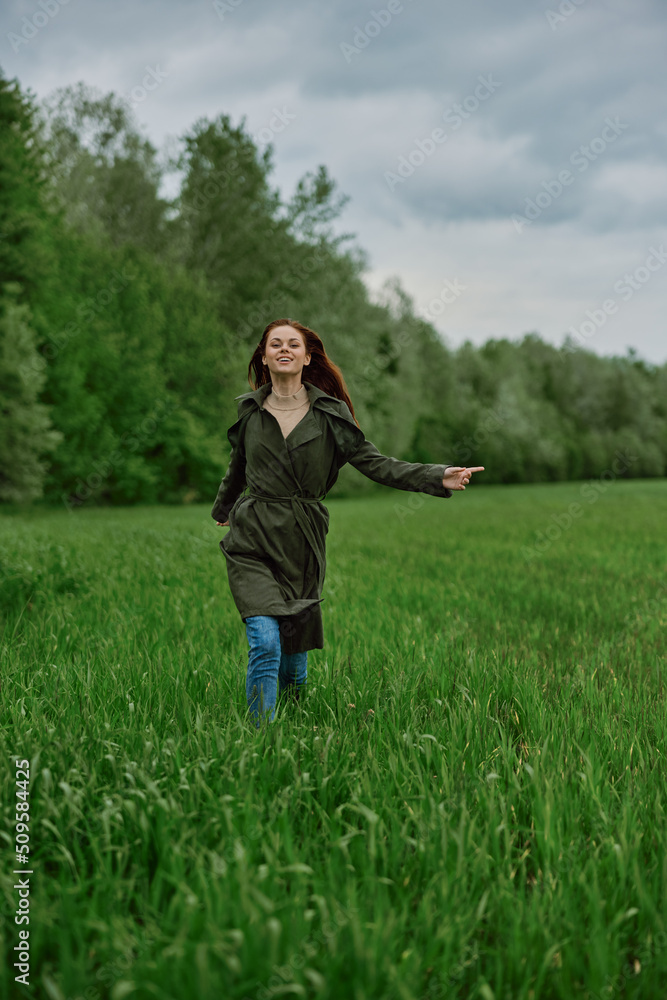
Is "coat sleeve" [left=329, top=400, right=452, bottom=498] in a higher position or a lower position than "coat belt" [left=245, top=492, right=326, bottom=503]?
higher

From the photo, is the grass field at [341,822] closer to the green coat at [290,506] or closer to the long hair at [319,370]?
the green coat at [290,506]

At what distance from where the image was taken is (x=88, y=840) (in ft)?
7.52

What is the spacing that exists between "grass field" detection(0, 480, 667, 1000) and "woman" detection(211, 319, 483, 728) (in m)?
0.33

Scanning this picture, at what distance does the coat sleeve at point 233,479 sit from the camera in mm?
3781

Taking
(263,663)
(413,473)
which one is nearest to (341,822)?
(263,663)

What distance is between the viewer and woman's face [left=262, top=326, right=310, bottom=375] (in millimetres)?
3645

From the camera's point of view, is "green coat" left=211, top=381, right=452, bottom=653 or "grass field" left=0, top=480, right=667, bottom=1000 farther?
"green coat" left=211, top=381, right=452, bottom=653

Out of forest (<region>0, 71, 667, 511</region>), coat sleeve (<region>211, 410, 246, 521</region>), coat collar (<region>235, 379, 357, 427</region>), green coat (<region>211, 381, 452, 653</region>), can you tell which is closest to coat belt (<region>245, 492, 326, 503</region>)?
green coat (<region>211, 381, 452, 653</region>)

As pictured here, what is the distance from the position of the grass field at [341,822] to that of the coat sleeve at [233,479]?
3.03 feet

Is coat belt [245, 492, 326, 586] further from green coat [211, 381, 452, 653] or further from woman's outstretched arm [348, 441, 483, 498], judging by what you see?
woman's outstretched arm [348, 441, 483, 498]

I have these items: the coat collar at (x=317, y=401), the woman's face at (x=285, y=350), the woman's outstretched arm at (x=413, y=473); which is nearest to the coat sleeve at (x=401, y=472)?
the woman's outstretched arm at (x=413, y=473)

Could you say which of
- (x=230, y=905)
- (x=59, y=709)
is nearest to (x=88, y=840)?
(x=230, y=905)

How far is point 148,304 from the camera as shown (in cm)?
2753

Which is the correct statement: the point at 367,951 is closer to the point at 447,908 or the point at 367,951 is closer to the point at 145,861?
the point at 447,908
